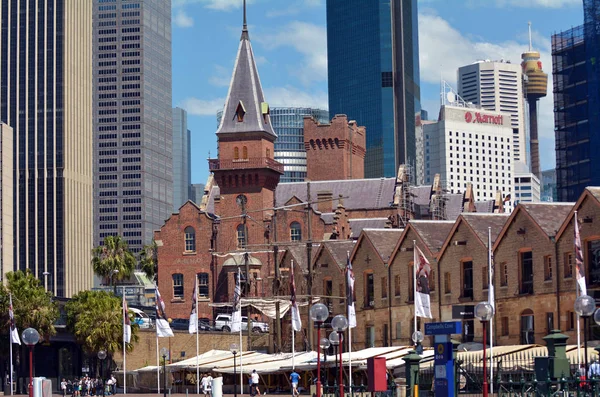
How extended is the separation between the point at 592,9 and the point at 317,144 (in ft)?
127

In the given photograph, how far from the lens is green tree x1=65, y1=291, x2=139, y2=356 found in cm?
9019

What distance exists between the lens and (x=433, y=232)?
76438mm

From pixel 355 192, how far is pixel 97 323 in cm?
4583

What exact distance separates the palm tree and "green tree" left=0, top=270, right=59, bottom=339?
28.1 m

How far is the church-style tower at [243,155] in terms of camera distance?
120 m

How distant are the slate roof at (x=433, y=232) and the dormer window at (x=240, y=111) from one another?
151ft

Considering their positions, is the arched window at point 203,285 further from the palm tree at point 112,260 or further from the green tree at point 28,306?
the green tree at point 28,306

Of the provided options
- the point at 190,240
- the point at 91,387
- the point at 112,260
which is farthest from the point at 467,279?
the point at 112,260

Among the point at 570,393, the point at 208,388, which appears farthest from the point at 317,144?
the point at 570,393

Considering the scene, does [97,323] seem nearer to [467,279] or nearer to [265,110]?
[467,279]

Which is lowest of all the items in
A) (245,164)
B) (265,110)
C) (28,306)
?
(28,306)

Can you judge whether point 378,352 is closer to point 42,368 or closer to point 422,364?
point 422,364

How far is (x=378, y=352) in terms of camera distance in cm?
6812

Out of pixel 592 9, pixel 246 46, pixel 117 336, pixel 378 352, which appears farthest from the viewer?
pixel 592 9
